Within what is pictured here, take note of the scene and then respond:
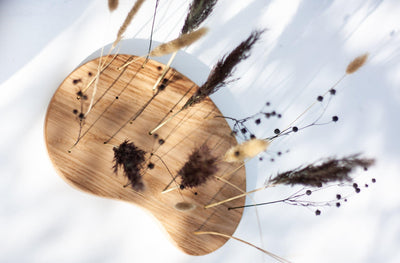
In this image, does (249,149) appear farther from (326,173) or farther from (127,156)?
(127,156)

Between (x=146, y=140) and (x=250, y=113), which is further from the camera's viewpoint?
(x=250, y=113)

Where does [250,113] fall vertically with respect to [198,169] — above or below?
above

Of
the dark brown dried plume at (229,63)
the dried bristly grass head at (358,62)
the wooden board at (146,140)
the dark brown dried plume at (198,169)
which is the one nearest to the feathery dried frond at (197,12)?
the dark brown dried plume at (229,63)

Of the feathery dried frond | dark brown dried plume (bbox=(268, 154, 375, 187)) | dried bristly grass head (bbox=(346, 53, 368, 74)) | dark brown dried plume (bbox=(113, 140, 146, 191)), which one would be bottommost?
dark brown dried plume (bbox=(113, 140, 146, 191))

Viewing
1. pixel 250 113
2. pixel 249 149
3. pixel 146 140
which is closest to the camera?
pixel 249 149

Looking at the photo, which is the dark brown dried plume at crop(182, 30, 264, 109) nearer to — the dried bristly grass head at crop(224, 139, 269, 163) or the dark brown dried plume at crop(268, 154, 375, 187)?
the dried bristly grass head at crop(224, 139, 269, 163)

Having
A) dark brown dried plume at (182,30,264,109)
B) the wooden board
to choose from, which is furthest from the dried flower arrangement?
dark brown dried plume at (182,30,264,109)

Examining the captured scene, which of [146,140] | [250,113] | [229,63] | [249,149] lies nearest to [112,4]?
[229,63]
